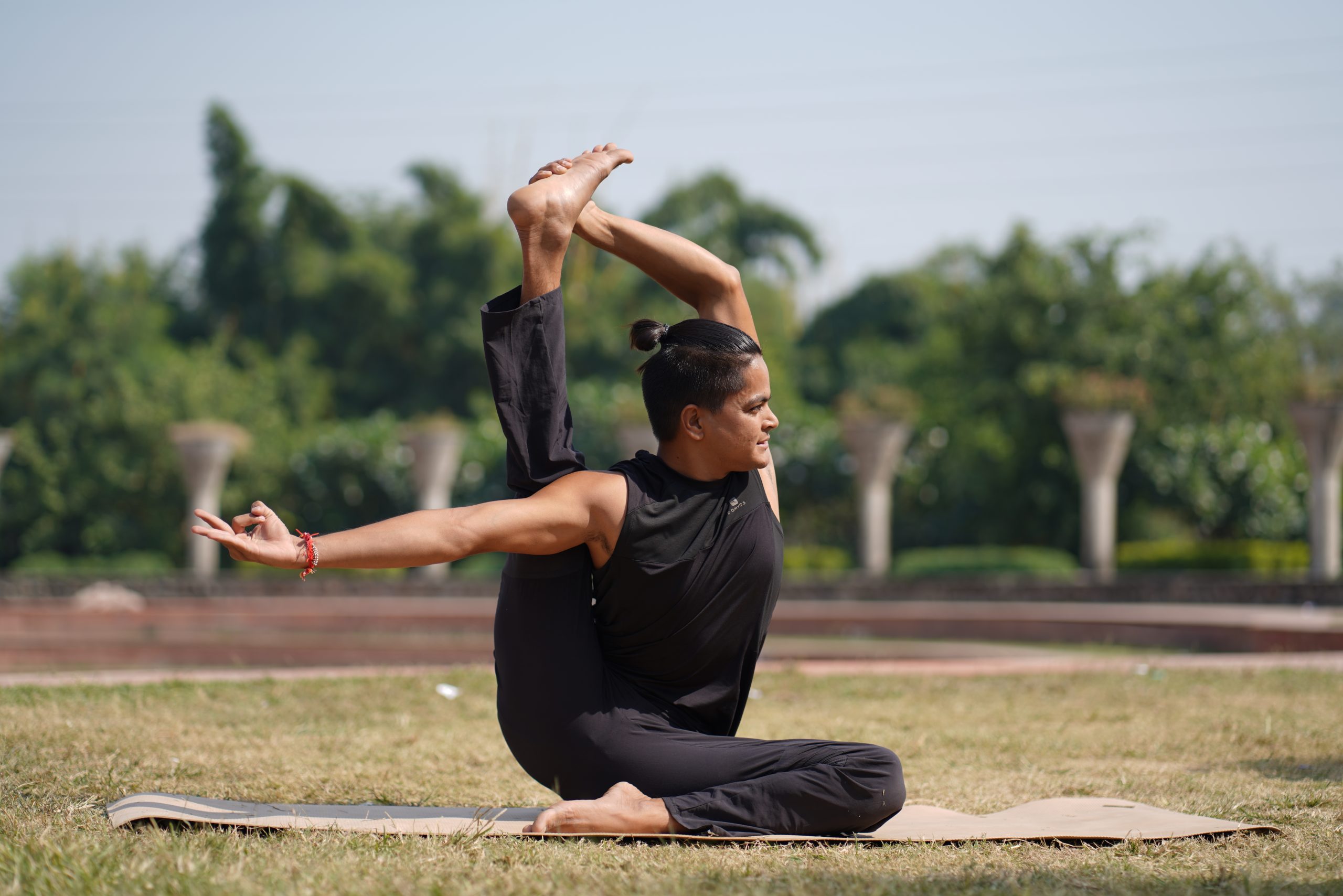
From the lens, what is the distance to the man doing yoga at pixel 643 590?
121 inches

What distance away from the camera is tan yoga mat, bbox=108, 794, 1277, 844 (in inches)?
120

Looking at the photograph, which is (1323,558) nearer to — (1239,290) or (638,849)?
(1239,290)

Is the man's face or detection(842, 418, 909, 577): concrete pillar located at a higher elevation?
the man's face

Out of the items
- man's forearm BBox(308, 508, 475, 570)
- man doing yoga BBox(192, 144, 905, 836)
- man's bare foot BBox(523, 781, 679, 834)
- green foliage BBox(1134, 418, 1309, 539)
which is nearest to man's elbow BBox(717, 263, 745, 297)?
man doing yoga BBox(192, 144, 905, 836)

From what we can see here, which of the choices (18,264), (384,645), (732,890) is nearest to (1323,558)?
(384,645)

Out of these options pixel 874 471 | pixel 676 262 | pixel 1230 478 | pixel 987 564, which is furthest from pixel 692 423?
pixel 1230 478

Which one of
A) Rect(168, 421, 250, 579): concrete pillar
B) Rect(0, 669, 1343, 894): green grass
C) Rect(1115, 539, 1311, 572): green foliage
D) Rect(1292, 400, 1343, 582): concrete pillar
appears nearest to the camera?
Rect(0, 669, 1343, 894): green grass

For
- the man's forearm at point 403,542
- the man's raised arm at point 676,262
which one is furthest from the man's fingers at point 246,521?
the man's raised arm at point 676,262

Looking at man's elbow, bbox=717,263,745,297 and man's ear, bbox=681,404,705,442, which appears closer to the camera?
man's ear, bbox=681,404,705,442

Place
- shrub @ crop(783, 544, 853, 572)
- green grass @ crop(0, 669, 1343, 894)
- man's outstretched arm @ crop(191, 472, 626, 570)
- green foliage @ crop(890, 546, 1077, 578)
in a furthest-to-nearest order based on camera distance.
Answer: shrub @ crop(783, 544, 853, 572) → green foliage @ crop(890, 546, 1077, 578) → man's outstretched arm @ crop(191, 472, 626, 570) → green grass @ crop(0, 669, 1343, 894)

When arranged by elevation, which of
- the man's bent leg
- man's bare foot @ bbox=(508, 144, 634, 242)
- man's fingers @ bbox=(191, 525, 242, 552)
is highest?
man's bare foot @ bbox=(508, 144, 634, 242)

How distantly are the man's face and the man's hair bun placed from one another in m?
0.22

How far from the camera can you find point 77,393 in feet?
86.2

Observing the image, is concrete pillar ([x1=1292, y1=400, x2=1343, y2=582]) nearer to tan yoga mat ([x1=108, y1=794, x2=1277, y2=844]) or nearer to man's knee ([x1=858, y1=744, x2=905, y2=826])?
tan yoga mat ([x1=108, y1=794, x2=1277, y2=844])
